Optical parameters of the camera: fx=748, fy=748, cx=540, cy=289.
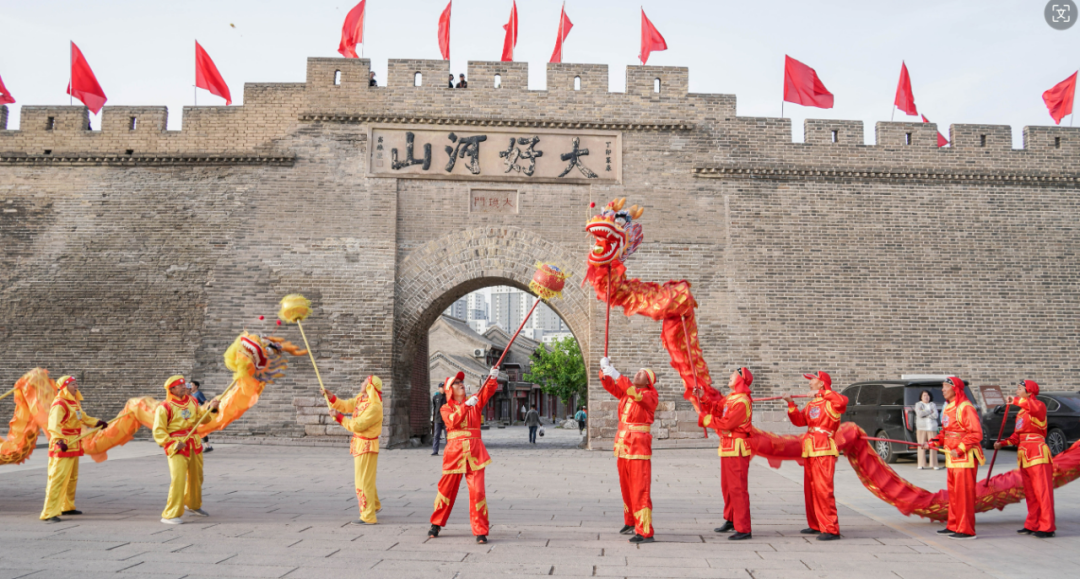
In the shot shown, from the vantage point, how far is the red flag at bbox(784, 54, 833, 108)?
15320mm

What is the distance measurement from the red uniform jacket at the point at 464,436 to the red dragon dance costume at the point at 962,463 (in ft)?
13.5

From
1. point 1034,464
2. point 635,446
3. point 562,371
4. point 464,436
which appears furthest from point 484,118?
point 562,371

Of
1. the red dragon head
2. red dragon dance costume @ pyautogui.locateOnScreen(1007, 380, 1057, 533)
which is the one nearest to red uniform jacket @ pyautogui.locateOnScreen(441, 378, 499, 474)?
the red dragon head

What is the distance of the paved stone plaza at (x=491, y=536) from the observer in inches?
203

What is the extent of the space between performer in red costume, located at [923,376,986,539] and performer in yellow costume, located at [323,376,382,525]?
5165 millimetres

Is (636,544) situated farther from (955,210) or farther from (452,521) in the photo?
(955,210)

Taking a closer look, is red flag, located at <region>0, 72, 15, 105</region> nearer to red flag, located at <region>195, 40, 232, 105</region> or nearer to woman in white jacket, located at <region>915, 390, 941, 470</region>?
red flag, located at <region>195, 40, 232, 105</region>

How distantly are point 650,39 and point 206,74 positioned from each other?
918 centimetres

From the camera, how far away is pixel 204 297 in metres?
14.5

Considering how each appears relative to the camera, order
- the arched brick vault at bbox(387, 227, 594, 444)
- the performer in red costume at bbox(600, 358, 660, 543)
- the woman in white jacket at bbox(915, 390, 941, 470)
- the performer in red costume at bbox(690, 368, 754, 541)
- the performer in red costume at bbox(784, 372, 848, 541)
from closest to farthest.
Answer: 1. the performer in red costume at bbox(600, 358, 660, 543)
2. the performer in red costume at bbox(784, 372, 848, 541)
3. the performer in red costume at bbox(690, 368, 754, 541)
4. the woman in white jacket at bbox(915, 390, 941, 470)
5. the arched brick vault at bbox(387, 227, 594, 444)

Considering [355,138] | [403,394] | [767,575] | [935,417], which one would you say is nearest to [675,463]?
[935,417]

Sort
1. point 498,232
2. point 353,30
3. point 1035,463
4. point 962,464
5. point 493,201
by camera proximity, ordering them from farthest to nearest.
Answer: point 353,30, point 493,201, point 498,232, point 1035,463, point 962,464

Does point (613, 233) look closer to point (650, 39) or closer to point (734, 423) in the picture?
point (734, 423)

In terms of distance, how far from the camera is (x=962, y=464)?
6.65 m
